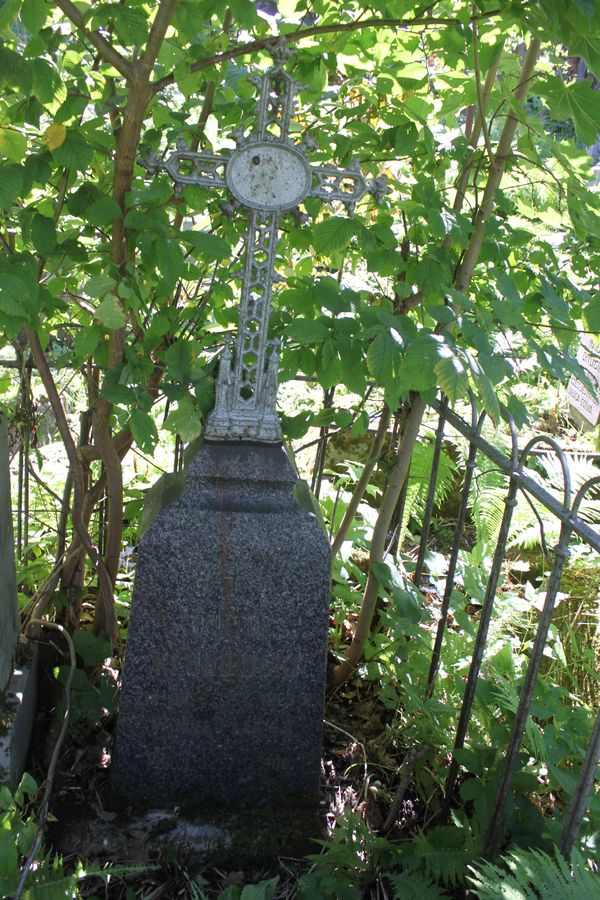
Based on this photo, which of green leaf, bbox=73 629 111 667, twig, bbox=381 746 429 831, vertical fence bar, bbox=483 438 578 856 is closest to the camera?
vertical fence bar, bbox=483 438 578 856

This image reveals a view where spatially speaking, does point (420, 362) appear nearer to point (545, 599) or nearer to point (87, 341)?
point (545, 599)

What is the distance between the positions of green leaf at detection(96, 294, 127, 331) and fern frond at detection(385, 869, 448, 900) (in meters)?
1.59

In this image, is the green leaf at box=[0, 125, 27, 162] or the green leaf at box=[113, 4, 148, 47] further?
the green leaf at box=[0, 125, 27, 162]

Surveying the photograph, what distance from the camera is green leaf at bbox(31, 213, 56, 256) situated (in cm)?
210

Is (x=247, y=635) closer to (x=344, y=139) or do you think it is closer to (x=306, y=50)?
(x=344, y=139)

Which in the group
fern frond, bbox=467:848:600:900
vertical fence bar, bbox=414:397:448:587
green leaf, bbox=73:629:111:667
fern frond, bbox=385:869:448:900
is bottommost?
fern frond, bbox=385:869:448:900

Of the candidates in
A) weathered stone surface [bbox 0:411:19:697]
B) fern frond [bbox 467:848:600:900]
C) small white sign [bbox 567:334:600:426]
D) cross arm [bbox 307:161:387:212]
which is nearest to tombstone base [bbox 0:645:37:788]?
weathered stone surface [bbox 0:411:19:697]

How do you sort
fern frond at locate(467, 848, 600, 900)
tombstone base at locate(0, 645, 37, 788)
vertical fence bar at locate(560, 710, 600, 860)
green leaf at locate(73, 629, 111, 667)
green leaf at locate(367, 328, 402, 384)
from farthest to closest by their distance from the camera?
green leaf at locate(73, 629, 111, 667), tombstone base at locate(0, 645, 37, 788), green leaf at locate(367, 328, 402, 384), vertical fence bar at locate(560, 710, 600, 860), fern frond at locate(467, 848, 600, 900)

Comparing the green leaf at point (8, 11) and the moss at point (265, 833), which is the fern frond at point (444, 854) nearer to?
the moss at point (265, 833)

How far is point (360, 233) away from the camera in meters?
2.27

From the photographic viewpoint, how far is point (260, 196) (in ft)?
7.01

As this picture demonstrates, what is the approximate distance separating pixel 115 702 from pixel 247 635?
28.7 inches

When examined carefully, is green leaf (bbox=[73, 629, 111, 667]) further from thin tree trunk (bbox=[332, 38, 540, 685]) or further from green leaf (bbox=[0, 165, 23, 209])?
green leaf (bbox=[0, 165, 23, 209])

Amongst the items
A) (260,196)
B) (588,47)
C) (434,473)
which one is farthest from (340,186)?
(434,473)
